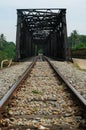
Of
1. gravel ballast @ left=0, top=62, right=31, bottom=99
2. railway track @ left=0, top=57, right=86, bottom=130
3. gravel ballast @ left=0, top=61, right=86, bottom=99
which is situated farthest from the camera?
gravel ballast @ left=0, top=61, right=86, bottom=99

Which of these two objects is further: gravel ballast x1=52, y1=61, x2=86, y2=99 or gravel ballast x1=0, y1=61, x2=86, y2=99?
gravel ballast x1=0, y1=61, x2=86, y2=99

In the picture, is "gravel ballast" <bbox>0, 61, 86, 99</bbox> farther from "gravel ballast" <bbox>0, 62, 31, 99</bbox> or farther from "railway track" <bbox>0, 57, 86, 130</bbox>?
"railway track" <bbox>0, 57, 86, 130</bbox>

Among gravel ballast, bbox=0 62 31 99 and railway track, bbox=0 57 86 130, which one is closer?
railway track, bbox=0 57 86 130

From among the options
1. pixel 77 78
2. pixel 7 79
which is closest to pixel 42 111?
pixel 7 79

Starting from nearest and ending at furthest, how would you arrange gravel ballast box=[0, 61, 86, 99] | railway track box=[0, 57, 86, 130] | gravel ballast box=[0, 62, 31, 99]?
railway track box=[0, 57, 86, 130], gravel ballast box=[0, 62, 31, 99], gravel ballast box=[0, 61, 86, 99]

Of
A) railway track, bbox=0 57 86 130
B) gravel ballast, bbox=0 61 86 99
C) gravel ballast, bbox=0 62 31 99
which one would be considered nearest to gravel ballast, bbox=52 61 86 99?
gravel ballast, bbox=0 61 86 99

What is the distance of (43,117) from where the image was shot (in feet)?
19.9

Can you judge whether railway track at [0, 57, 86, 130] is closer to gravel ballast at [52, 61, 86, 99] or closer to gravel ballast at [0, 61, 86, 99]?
gravel ballast at [0, 61, 86, 99]

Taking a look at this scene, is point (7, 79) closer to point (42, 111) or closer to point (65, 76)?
point (65, 76)

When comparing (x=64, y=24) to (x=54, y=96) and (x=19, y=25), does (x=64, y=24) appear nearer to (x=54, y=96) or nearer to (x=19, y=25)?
(x=19, y=25)

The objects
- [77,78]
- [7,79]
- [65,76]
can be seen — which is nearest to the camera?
[7,79]

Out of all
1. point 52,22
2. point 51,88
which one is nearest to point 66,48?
point 52,22

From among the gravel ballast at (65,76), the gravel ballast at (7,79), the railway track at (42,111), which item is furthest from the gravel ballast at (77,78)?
the gravel ballast at (7,79)

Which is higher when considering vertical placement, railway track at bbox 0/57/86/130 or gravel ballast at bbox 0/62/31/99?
railway track at bbox 0/57/86/130
